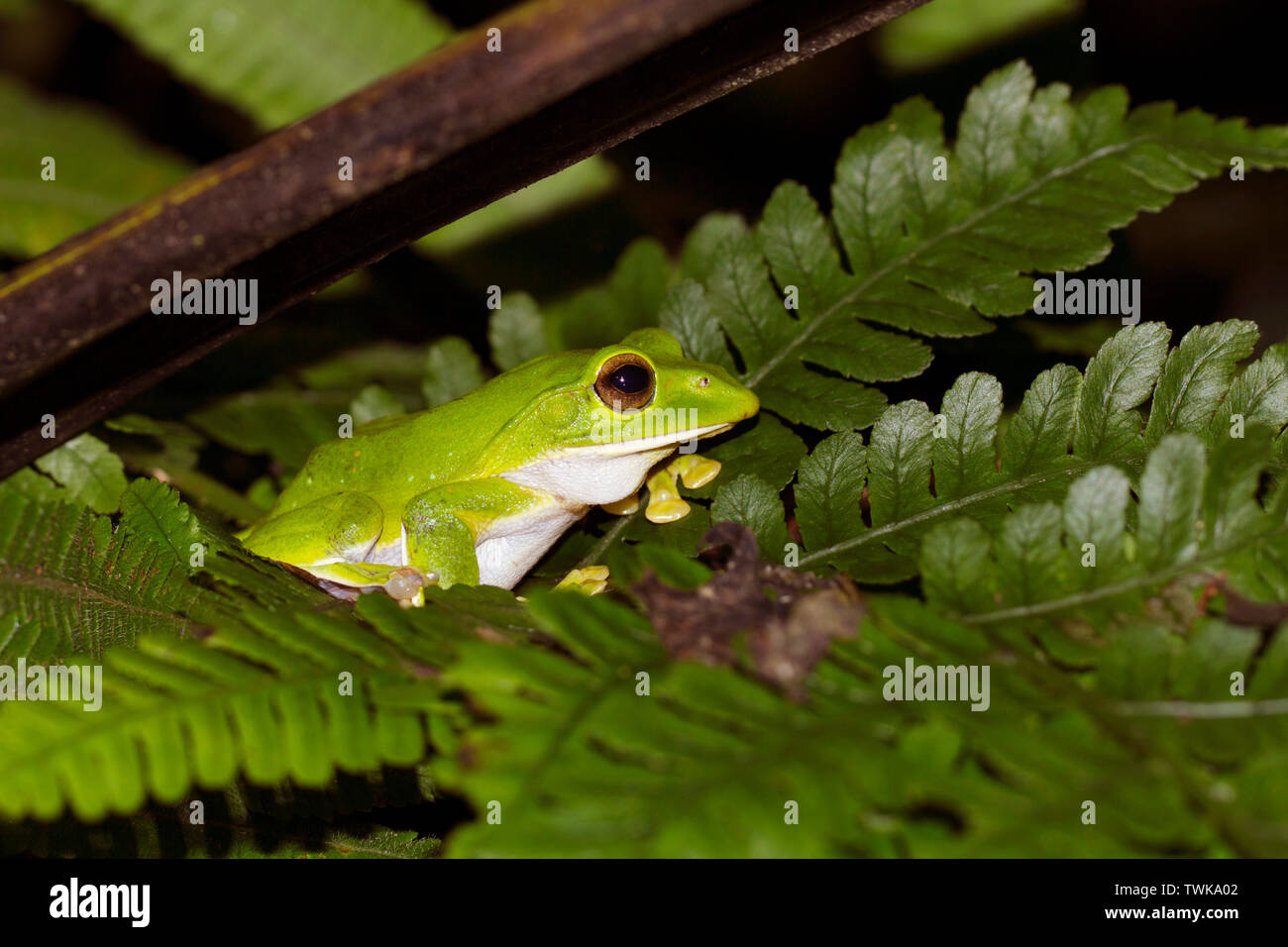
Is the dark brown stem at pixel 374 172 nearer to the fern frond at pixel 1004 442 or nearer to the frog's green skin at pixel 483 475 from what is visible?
Answer: the frog's green skin at pixel 483 475

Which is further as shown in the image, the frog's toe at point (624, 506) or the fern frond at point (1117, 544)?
the frog's toe at point (624, 506)

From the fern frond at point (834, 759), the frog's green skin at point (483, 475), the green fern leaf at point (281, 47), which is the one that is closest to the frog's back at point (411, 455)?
the frog's green skin at point (483, 475)

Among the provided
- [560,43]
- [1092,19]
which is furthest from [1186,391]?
[1092,19]

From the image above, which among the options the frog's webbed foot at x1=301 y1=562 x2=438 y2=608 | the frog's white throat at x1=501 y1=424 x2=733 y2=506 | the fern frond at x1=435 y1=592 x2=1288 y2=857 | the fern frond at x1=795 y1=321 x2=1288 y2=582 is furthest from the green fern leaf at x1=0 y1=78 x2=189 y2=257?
the fern frond at x1=435 y1=592 x2=1288 y2=857

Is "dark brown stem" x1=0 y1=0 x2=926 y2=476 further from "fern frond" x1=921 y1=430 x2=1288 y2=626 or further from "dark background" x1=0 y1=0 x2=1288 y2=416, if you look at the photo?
"dark background" x1=0 y1=0 x2=1288 y2=416

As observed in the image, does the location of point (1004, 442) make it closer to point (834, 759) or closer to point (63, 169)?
point (834, 759)
